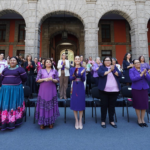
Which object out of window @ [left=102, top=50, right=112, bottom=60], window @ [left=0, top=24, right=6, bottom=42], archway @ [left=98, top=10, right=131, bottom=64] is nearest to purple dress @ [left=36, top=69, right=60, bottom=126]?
archway @ [left=98, top=10, right=131, bottom=64]

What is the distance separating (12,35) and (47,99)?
12.0 meters

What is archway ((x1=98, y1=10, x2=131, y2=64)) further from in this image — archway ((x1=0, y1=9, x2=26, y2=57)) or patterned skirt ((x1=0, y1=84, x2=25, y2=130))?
→ patterned skirt ((x1=0, y1=84, x2=25, y2=130))

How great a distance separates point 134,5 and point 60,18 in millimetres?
7054

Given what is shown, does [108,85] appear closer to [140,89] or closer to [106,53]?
[140,89]

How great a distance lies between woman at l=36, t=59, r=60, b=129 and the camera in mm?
2811

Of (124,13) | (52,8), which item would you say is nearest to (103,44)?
(124,13)

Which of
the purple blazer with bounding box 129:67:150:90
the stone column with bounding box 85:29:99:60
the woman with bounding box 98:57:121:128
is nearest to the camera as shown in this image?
the woman with bounding box 98:57:121:128

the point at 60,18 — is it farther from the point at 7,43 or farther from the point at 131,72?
the point at 131,72

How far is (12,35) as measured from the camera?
1209 cm

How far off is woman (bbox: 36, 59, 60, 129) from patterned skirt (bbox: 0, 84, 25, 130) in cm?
52

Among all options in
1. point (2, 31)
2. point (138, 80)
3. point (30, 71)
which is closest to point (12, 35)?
point (2, 31)

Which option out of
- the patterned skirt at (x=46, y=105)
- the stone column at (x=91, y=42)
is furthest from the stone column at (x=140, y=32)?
the patterned skirt at (x=46, y=105)

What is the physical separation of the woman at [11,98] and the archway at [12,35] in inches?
404

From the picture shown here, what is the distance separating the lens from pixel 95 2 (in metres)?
8.12
